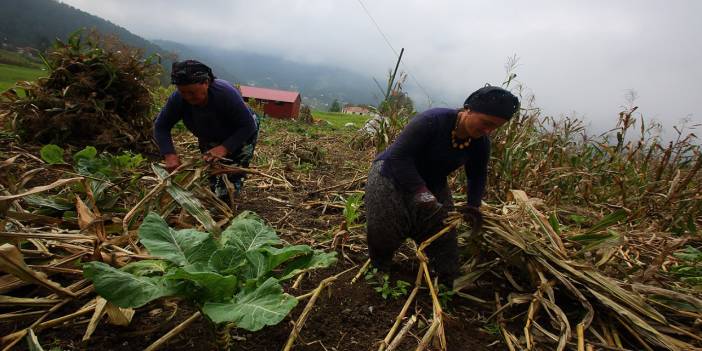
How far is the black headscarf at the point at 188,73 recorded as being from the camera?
243 centimetres

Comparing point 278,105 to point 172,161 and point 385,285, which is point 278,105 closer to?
point 172,161

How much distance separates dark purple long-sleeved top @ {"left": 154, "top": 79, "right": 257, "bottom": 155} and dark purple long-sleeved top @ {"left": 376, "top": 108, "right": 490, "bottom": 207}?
1.28 metres

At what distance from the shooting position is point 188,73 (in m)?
2.46

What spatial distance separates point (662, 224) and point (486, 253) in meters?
1.79

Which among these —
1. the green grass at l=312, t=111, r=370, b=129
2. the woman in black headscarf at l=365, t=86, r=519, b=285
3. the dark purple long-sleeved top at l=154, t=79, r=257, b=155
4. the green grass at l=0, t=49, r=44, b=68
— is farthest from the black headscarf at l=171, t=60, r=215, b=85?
the green grass at l=0, t=49, r=44, b=68

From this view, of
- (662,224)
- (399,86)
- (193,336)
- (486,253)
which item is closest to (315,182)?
(399,86)

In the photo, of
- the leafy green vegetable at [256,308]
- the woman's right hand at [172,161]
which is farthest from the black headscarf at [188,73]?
the leafy green vegetable at [256,308]

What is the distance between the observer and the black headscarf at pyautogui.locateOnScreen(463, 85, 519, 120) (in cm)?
173

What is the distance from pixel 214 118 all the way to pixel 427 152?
5.69 feet

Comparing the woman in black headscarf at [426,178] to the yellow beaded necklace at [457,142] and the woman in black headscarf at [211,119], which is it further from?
the woman in black headscarf at [211,119]

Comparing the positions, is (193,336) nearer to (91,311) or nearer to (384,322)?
(91,311)

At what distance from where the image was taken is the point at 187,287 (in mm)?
1168

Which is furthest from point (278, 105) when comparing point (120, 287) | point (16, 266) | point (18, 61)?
point (18, 61)

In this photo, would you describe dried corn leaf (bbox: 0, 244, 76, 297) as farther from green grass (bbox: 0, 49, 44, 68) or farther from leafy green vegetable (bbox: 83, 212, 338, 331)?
green grass (bbox: 0, 49, 44, 68)
